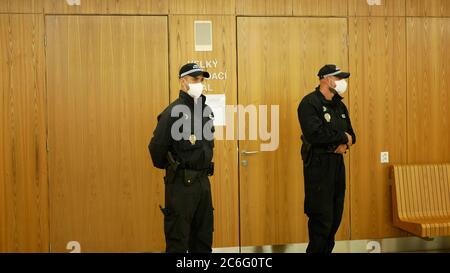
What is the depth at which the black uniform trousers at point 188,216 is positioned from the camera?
2975mm

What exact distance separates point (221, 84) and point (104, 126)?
1.19 m

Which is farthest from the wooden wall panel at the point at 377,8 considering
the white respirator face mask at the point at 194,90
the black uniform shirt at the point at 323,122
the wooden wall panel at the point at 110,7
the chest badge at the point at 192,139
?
the chest badge at the point at 192,139

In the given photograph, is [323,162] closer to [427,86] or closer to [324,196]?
[324,196]

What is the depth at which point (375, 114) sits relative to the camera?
437cm

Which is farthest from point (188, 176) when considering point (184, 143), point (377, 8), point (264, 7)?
point (377, 8)

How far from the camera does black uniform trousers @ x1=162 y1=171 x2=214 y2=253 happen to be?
297 centimetres

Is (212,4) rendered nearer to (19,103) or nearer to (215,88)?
(215,88)

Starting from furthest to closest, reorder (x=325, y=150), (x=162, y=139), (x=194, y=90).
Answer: (x=325, y=150), (x=194, y=90), (x=162, y=139)

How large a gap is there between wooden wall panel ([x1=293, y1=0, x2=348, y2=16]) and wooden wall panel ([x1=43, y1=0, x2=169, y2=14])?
131 centimetres

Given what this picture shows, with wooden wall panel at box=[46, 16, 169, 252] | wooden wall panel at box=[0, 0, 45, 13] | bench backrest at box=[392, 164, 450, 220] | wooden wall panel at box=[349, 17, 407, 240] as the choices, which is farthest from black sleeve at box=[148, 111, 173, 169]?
bench backrest at box=[392, 164, 450, 220]

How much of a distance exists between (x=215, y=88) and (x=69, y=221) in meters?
1.88

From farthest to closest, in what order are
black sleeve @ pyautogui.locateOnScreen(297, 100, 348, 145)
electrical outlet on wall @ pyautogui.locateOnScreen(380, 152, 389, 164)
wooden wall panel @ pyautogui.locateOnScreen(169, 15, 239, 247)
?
electrical outlet on wall @ pyautogui.locateOnScreen(380, 152, 389, 164) < wooden wall panel @ pyautogui.locateOnScreen(169, 15, 239, 247) < black sleeve @ pyautogui.locateOnScreen(297, 100, 348, 145)

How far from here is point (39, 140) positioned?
154 inches

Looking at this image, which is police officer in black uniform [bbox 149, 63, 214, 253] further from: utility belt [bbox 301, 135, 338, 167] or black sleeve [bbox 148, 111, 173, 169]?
utility belt [bbox 301, 135, 338, 167]
